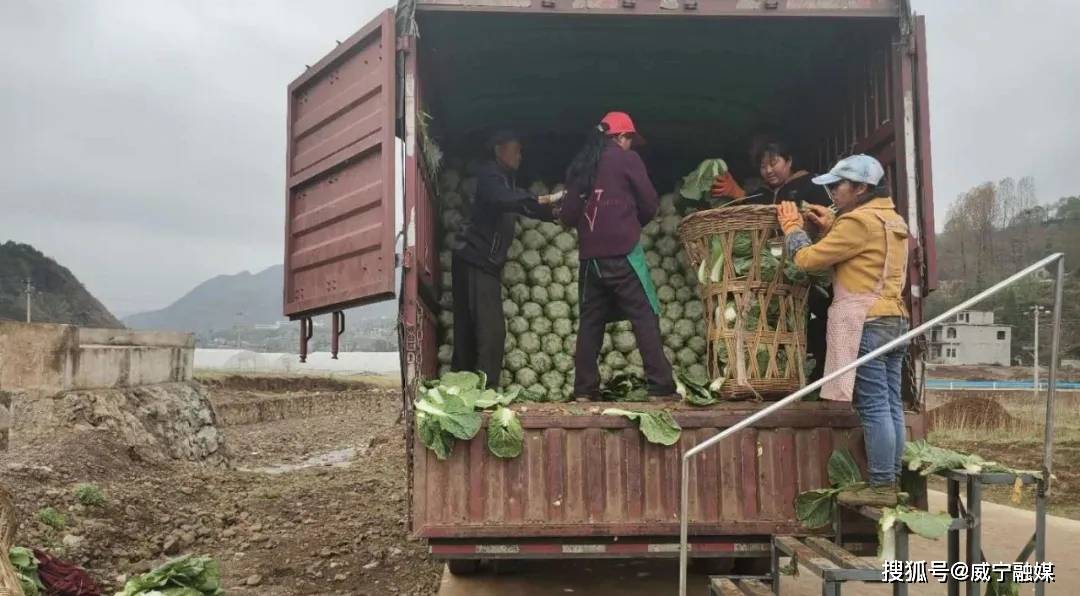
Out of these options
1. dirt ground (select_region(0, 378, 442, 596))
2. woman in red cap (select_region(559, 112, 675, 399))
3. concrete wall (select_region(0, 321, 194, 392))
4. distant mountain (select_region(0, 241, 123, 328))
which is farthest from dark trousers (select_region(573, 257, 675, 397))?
distant mountain (select_region(0, 241, 123, 328))

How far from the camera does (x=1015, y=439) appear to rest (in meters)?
18.4

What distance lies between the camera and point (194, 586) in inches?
182

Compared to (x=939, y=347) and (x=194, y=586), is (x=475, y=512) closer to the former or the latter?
(x=194, y=586)

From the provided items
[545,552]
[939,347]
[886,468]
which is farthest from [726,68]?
[939,347]

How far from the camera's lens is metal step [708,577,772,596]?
370cm

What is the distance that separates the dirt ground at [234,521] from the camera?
19.6 feet

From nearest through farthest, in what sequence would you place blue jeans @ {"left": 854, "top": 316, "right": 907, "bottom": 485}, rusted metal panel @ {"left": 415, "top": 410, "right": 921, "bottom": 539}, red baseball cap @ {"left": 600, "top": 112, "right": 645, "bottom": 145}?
blue jeans @ {"left": 854, "top": 316, "right": 907, "bottom": 485} < rusted metal panel @ {"left": 415, "top": 410, "right": 921, "bottom": 539} < red baseball cap @ {"left": 600, "top": 112, "right": 645, "bottom": 145}

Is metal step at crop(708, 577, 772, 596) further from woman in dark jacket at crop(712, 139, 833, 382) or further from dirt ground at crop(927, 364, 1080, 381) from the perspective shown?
dirt ground at crop(927, 364, 1080, 381)

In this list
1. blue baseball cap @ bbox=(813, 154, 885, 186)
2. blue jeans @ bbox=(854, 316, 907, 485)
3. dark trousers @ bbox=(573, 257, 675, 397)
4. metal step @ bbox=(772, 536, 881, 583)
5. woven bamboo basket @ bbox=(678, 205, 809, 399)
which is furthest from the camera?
dark trousers @ bbox=(573, 257, 675, 397)

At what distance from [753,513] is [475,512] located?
52.0 inches

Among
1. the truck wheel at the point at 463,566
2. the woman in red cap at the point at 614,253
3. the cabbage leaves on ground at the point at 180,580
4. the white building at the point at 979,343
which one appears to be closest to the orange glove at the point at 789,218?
the woman in red cap at the point at 614,253

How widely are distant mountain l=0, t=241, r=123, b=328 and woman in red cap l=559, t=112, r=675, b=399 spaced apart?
69.4 meters

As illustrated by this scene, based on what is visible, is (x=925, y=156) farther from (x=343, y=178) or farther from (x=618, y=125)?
(x=343, y=178)

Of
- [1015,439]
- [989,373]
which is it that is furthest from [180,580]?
[989,373]
